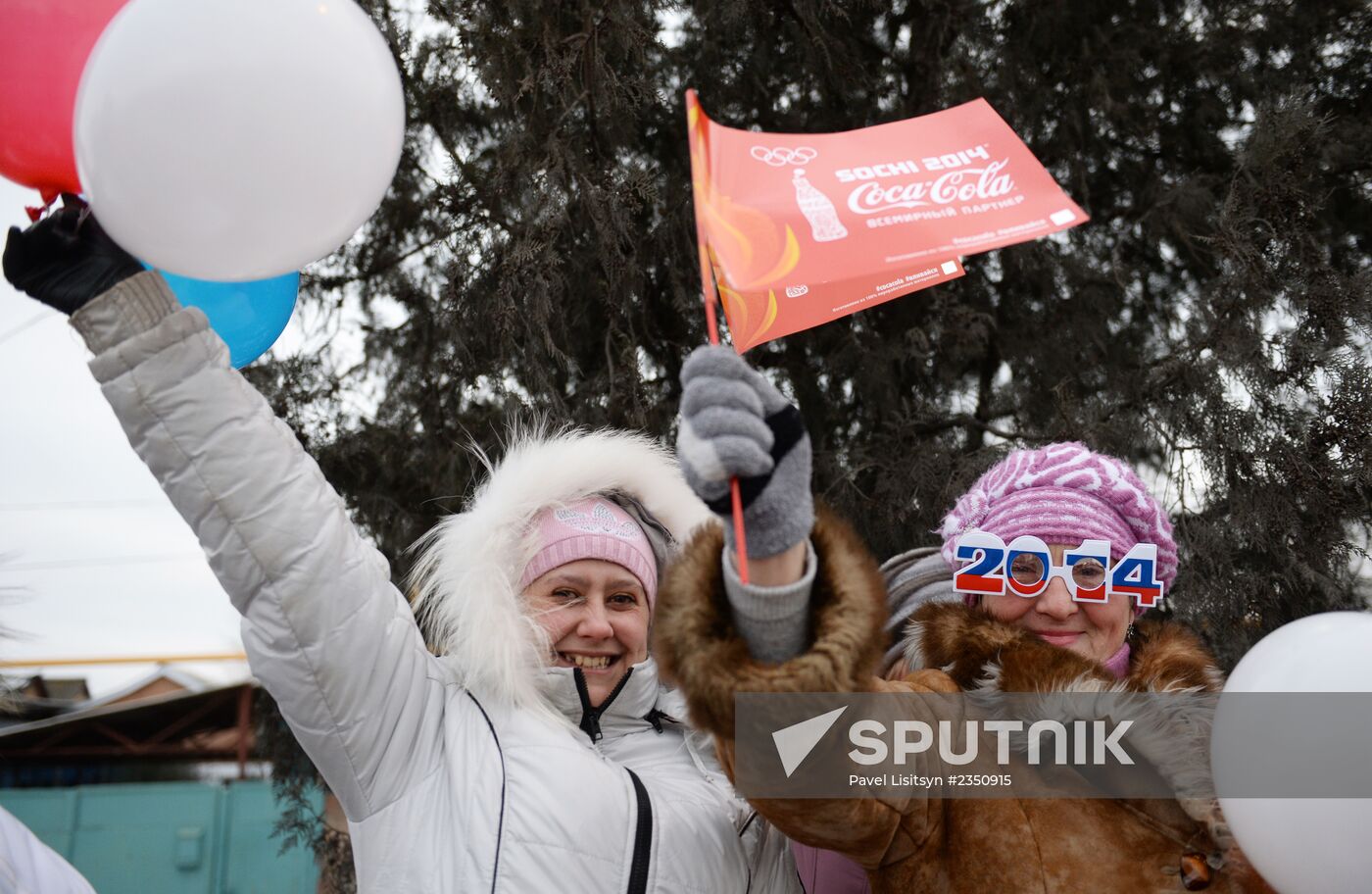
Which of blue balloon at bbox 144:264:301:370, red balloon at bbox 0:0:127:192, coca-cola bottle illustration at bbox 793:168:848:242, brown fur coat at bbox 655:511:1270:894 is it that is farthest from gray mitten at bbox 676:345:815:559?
red balloon at bbox 0:0:127:192

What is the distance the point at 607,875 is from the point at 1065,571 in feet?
3.02

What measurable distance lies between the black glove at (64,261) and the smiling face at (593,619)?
928mm

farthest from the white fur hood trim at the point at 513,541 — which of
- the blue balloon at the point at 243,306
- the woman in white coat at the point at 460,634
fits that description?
the blue balloon at the point at 243,306

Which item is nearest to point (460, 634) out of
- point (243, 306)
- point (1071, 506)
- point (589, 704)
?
point (589, 704)

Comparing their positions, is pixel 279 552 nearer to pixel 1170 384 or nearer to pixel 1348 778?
pixel 1348 778

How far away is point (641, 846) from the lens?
1.84 m

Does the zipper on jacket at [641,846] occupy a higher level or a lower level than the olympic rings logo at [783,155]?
lower

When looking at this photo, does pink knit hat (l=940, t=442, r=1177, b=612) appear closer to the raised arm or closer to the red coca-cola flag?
the red coca-cola flag

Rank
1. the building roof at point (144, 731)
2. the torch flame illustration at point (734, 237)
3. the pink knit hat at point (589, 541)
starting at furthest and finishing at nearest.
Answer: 1. the building roof at point (144, 731)
2. the pink knit hat at point (589, 541)
3. the torch flame illustration at point (734, 237)

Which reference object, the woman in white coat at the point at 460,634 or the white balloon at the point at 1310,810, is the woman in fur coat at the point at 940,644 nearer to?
the white balloon at the point at 1310,810

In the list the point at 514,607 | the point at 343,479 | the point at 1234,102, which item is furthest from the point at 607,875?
the point at 1234,102

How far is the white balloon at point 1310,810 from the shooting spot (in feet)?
4.64

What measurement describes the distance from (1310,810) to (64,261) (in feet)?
6.00

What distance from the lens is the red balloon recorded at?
5.99 ft
